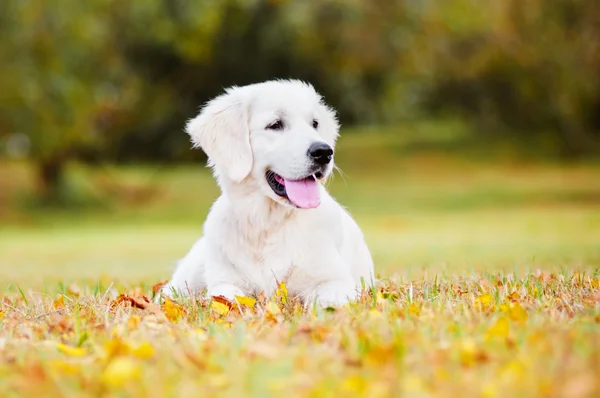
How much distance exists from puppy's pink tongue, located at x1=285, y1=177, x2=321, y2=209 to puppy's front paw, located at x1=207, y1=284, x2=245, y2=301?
0.67m

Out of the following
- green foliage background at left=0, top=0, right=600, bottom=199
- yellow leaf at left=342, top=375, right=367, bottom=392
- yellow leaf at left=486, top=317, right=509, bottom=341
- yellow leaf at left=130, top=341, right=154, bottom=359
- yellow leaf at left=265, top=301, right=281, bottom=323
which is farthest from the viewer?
green foliage background at left=0, top=0, right=600, bottom=199

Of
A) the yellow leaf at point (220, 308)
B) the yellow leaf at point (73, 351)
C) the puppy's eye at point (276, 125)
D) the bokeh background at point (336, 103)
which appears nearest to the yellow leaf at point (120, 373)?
the yellow leaf at point (73, 351)

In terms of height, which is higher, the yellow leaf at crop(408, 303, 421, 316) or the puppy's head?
the puppy's head

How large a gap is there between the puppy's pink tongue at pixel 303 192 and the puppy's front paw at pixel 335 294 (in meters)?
0.51

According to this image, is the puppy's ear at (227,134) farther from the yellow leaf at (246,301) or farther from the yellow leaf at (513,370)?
the yellow leaf at (513,370)

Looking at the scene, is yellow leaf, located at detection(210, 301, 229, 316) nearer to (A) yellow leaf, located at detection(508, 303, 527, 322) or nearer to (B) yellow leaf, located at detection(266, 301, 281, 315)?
(B) yellow leaf, located at detection(266, 301, 281, 315)

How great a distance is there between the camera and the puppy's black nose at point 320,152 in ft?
15.4

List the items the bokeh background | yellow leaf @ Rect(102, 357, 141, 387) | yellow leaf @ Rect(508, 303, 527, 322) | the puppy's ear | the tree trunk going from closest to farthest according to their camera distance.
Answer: yellow leaf @ Rect(102, 357, 141, 387) → yellow leaf @ Rect(508, 303, 527, 322) → the puppy's ear → the bokeh background → the tree trunk

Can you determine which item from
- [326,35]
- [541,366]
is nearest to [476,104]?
[326,35]

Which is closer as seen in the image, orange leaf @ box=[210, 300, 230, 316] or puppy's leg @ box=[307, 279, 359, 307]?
orange leaf @ box=[210, 300, 230, 316]

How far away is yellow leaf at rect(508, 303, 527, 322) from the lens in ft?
12.2

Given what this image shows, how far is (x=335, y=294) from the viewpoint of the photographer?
4.70m

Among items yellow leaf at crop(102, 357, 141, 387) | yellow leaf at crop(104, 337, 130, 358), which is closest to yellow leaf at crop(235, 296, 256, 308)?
yellow leaf at crop(104, 337, 130, 358)

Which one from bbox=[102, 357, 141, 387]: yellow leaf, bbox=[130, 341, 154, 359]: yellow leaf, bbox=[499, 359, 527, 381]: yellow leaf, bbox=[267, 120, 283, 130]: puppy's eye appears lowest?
bbox=[102, 357, 141, 387]: yellow leaf
